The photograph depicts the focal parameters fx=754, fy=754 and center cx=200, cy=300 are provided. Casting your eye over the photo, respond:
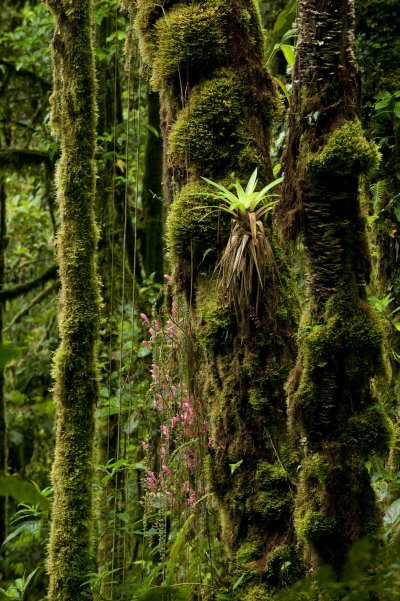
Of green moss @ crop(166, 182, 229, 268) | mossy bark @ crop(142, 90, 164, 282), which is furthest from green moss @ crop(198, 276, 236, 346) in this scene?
mossy bark @ crop(142, 90, 164, 282)

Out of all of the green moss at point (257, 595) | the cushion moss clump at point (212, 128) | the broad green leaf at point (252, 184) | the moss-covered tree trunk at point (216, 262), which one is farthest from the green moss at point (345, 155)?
the green moss at point (257, 595)

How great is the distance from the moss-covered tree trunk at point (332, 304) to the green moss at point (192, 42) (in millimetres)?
711

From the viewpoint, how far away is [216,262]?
11.1 feet

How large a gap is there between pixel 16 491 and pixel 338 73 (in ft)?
7.50

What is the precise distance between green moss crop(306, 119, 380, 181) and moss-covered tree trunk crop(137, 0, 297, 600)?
0.57 meters

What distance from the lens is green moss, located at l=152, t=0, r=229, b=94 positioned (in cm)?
353

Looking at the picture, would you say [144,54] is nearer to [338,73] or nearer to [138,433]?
[338,73]

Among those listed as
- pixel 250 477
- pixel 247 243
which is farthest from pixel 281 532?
pixel 247 243

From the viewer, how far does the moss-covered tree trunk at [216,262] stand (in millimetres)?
3160

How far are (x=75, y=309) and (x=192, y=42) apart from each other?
1431mm

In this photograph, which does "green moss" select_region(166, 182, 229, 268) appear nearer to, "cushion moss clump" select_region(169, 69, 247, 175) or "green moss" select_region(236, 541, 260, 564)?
"cushion moss clump" select_region(169, 69, 247, 175)

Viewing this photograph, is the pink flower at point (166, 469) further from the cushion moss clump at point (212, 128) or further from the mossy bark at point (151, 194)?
the mossy bark at point (151, 194)

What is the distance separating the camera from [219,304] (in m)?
3.31

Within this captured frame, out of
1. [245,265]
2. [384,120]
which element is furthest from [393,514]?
[384,120]
